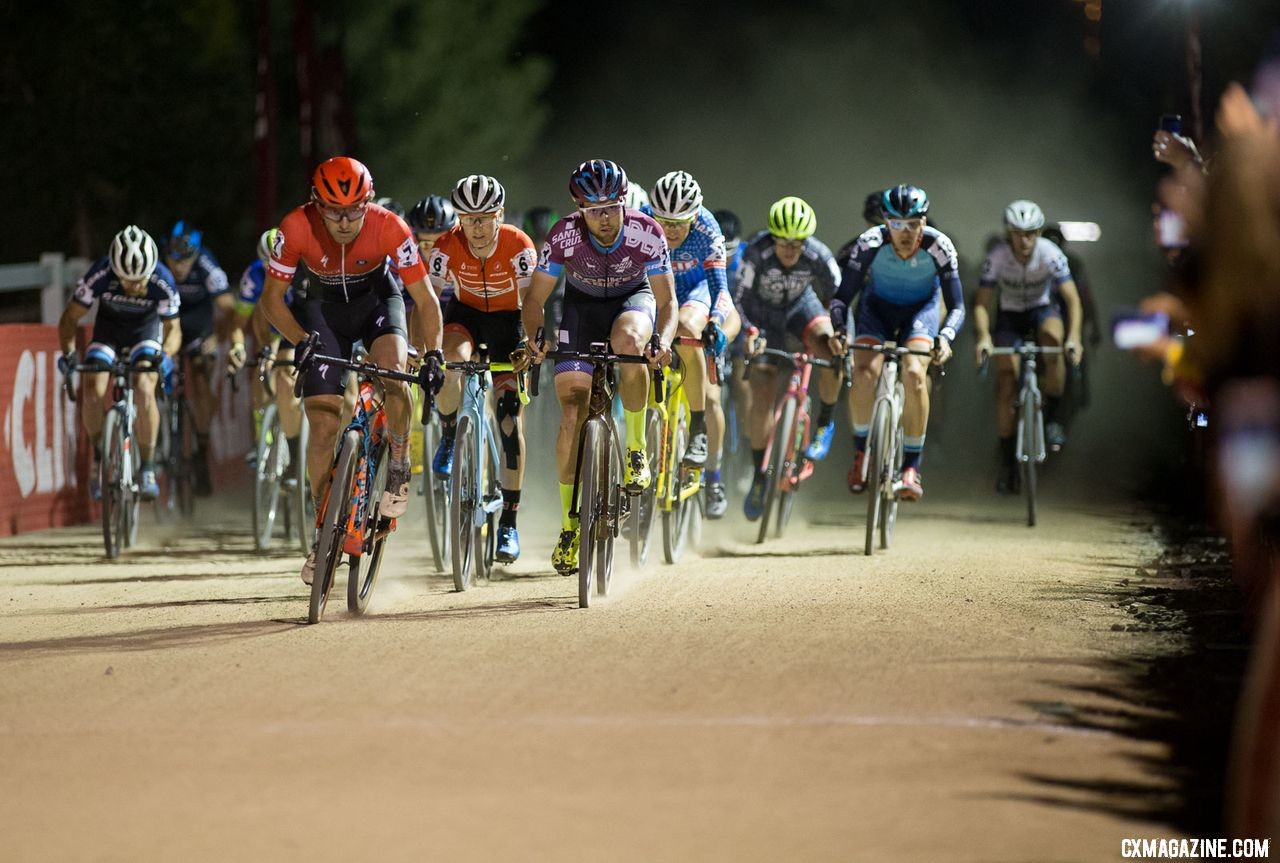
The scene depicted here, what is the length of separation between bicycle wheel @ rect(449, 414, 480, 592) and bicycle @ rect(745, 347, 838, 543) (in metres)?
3.03

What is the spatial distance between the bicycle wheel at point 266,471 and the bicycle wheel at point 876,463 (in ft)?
12.7

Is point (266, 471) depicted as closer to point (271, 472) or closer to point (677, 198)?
point (271, 472)

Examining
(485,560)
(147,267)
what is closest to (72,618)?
(485,560)

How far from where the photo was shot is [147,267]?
13328 millimetres

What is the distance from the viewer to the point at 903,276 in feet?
41.6

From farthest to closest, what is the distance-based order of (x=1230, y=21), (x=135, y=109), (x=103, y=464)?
(x=135, y=109) → (x=1230, y=21) → (x=103, y=464)

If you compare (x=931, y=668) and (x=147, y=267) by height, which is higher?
(x=147, y=267)

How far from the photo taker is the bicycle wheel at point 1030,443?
1402 centimetres

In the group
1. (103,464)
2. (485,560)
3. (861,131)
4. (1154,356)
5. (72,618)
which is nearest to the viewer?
(1154,356)

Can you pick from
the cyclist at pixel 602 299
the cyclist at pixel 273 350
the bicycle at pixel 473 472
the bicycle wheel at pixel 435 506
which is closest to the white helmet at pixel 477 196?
the cyclist at pixel 602 299

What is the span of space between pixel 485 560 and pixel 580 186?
231cm

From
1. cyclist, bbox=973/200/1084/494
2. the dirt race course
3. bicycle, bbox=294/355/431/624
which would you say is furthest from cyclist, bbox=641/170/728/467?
cyclist, bbox=973/200/1084/494

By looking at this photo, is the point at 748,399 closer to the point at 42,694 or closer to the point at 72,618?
the point at 72,618

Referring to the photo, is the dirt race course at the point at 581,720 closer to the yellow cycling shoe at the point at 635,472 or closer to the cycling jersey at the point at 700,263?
the yellow cycling shoe at the point at 635,472
